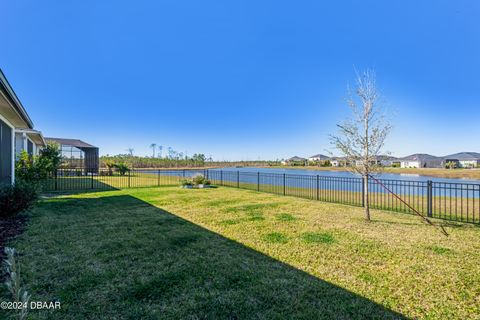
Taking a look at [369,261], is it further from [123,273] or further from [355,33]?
[355,33]

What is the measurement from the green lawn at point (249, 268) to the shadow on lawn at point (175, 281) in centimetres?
1

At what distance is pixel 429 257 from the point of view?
12.3 ft

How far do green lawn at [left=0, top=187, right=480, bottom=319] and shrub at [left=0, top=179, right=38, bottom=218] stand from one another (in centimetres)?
50

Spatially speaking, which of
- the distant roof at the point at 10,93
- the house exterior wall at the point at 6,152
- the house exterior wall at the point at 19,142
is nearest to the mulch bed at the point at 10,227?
the house exterior wall at the point at 6,152

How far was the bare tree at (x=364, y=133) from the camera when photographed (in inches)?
251

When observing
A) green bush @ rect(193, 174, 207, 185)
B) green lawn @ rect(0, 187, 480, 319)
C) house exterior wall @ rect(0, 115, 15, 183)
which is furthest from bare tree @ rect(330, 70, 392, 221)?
house exterior wall @ rect(0, 115, 15, 183)

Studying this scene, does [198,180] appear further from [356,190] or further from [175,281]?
[175,281]

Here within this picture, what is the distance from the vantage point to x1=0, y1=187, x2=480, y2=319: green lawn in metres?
2.37

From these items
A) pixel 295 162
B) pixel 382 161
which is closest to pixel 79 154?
pixel 382 161

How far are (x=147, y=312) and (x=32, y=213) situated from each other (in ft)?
22.0

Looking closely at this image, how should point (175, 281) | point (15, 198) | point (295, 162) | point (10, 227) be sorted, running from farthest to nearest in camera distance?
point (295, 162) < point (15, 198) < point (10, 227) < point (175, 281)

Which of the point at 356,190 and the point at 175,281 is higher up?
the point at 356,190

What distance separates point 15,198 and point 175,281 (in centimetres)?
546

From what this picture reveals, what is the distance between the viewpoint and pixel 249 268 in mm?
3293
